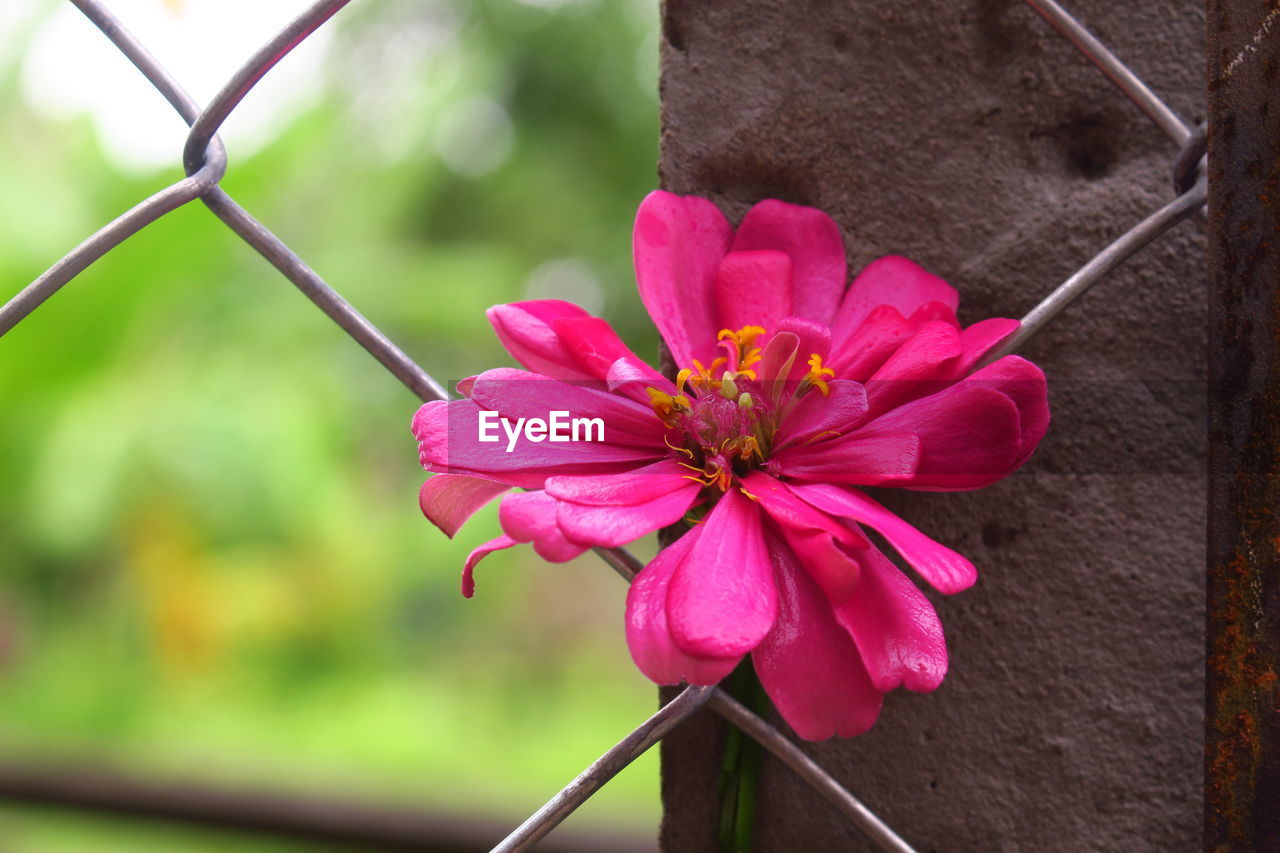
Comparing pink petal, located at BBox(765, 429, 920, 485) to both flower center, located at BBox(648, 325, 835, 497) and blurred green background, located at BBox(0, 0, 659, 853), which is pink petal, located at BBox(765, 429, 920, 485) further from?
blurred green background, located at BBox(0, 0, 659, 853)

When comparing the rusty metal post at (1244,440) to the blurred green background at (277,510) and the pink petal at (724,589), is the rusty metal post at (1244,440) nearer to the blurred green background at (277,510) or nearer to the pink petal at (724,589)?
the pink petal at (724,589)

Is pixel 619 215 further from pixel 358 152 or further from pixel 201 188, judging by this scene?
pixel 201 188

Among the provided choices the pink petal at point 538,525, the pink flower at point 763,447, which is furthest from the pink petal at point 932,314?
the pink petal at point 538,525

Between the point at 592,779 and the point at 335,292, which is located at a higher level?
the point at 335,292

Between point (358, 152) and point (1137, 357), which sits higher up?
point (358, 152)

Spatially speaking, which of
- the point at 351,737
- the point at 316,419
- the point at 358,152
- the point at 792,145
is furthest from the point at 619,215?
the point at 792,145

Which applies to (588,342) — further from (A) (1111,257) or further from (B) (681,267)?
(A) (1111,257)

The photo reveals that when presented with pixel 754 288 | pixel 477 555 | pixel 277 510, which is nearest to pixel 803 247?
pixel 754 288

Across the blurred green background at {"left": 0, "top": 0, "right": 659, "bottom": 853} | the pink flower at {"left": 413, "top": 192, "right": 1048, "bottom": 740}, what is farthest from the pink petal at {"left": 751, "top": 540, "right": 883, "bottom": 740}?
the blurred green background at {"left": 0, "top": 0, "right": 659, "bottom": 853}
